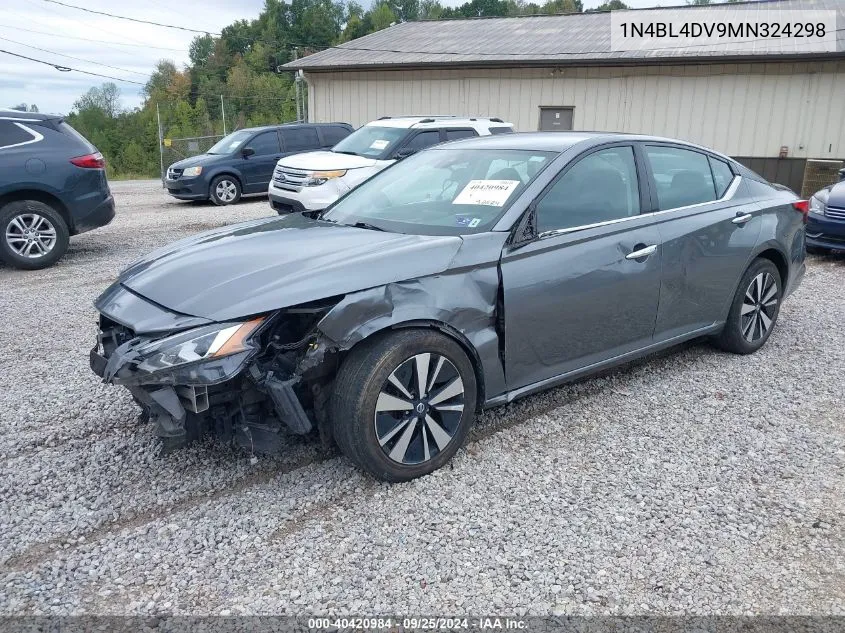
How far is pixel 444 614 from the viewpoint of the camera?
94.7 inches

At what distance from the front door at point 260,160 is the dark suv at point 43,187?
6100mm

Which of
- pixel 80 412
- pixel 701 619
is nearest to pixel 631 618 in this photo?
pixel 701 619

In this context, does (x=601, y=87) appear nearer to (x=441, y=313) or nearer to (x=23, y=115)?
(x=23, y=115)

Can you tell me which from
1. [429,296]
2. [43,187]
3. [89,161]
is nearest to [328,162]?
[89,161]

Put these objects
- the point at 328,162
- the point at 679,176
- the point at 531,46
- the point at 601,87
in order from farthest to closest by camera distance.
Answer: the point at 531,46 → the point at 601,87 → the point at 328,162 → the point at 679,176

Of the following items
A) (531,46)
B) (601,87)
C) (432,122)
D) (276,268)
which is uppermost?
(531,46)

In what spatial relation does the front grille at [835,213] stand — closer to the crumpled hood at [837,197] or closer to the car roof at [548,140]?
the crumpled hood at [837,197]

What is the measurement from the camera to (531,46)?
1756cm

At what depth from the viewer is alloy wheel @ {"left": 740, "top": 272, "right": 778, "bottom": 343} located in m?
4.82

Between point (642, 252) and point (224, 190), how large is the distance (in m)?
11.5

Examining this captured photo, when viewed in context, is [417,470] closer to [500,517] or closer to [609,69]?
[500,517]

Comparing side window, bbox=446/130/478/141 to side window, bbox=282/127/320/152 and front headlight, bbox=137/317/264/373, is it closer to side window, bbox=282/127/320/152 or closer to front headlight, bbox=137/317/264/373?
side window, bbox=282/127/320/152

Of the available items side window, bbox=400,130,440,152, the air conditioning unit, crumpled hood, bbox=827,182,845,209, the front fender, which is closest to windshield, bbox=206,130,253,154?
side window, bbox=400,130,440,152

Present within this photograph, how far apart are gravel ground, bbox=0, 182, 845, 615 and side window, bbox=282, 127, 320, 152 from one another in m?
10.6
